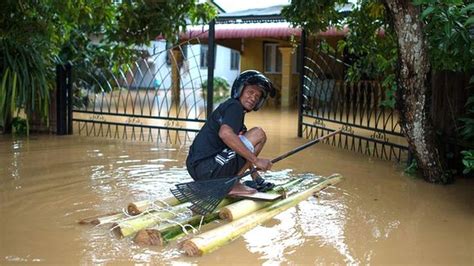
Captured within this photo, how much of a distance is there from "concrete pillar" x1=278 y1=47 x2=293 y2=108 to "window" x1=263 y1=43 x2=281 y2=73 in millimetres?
2430

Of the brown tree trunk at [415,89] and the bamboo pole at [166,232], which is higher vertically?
the brown tree trunk at [415,89]

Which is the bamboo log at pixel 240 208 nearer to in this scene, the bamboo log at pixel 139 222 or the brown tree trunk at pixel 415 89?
the bamboo log at pixel 139 222

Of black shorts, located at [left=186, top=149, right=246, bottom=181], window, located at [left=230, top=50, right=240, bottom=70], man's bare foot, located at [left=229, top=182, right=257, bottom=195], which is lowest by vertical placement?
man's bare foot, located at [left=229, top=182, right=257, bottom=195]

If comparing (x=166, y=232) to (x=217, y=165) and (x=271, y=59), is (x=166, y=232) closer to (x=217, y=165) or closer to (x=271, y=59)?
(x=217, y=165)

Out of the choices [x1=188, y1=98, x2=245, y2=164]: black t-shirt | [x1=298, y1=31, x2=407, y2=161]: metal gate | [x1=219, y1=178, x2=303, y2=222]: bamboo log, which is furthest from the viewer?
[x1=298, y1=31, x2=407, y2=161]: metal gate

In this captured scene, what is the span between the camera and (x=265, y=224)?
4.46 meters

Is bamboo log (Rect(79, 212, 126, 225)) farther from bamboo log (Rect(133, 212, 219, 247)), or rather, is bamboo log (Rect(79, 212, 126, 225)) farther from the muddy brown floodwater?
bamboo log (Rect(133, 212, 219, 247))

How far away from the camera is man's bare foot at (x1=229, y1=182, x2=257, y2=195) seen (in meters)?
4.75

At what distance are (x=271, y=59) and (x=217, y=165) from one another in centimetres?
1613

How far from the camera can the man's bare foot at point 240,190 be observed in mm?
4754

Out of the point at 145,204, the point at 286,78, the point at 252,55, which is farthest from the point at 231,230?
the point at 252,55

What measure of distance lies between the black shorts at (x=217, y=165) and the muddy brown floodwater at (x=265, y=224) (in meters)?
0.59

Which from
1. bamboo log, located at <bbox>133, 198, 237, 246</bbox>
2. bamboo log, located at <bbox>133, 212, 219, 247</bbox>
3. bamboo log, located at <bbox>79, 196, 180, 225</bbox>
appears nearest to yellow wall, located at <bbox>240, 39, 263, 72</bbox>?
bamboo log, located at <bbox>79, 196, 180, 225</bbox>

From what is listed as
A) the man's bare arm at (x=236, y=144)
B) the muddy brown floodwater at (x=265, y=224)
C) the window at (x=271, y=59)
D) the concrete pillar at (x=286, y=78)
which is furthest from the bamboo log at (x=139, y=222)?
the window at (x=271, y=59)
